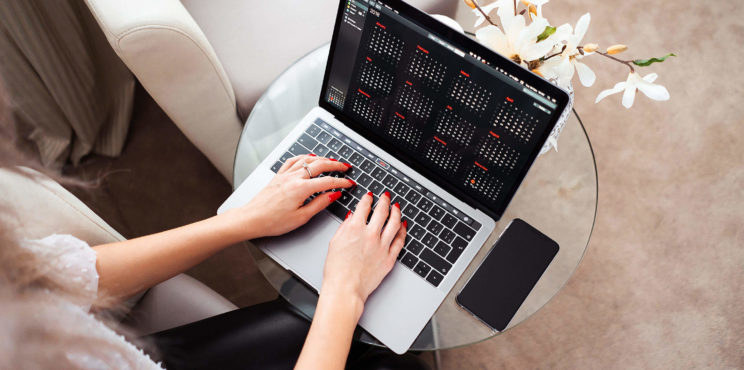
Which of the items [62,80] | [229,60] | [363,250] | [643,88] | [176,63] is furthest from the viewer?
[62,80]

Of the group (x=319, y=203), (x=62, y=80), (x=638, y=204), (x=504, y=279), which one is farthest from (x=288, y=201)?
(x=638, y=204)

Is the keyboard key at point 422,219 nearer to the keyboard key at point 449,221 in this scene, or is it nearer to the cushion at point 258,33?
the keyboard key at point 449,221

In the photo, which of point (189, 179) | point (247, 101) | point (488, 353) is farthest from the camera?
point (189, 179)

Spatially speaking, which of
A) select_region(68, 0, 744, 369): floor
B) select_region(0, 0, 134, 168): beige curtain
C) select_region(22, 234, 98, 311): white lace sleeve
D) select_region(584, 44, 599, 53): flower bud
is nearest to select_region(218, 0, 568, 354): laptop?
select_region(584, 44, 599, 53): flower bud

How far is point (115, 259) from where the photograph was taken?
0.87 meters

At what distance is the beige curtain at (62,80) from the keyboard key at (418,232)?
3.60 feet

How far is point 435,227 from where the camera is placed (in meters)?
0.98

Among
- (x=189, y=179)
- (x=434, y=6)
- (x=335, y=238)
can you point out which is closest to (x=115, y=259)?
(x=335, y=238)

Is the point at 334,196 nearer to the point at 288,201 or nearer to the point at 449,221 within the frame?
the point at 288,201

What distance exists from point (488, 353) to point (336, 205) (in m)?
0.81

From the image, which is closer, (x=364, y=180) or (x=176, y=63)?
(x=364, y=180)

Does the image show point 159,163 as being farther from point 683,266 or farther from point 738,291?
point 738,291

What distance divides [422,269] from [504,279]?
0.56 feet

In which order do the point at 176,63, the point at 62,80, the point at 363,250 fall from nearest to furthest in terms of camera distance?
the point at 363,250 → the point at 176,63 → the point at 62,80
